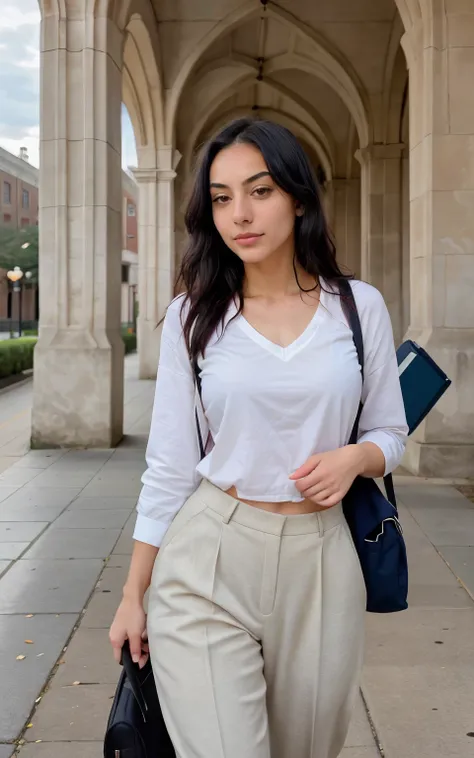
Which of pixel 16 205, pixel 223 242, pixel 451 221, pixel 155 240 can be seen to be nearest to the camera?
pixel 223 242

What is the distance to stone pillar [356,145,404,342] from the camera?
1546cm

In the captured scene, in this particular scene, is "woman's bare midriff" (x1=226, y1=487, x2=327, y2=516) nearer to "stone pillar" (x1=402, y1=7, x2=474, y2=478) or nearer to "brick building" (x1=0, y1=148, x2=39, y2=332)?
"stone pillar" (x1=402, y1=7, x2=474, y2=478)

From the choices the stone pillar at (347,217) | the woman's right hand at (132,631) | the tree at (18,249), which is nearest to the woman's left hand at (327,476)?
the woman's right hand at (132,631)

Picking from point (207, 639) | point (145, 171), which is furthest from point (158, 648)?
point (145, 171)

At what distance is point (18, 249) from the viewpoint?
5197cm

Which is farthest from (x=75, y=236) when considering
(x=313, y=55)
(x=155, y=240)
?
(x=313, y=55)

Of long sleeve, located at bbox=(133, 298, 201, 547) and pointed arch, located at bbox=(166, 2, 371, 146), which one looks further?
pointed arch, located at bbox=(166, 2, 371, 146)

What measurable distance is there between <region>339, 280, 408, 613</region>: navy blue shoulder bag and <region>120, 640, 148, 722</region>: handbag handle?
47 cm

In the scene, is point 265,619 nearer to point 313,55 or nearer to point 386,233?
point 386,233

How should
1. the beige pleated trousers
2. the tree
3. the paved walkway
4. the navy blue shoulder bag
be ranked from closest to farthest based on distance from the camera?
the beige pleated trousers, the navy blue shoulder bag, the paved walkway, the tree

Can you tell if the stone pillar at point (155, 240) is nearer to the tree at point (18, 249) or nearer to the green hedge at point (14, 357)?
the green hedge at point (14, 357)

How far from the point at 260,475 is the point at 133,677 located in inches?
18.1

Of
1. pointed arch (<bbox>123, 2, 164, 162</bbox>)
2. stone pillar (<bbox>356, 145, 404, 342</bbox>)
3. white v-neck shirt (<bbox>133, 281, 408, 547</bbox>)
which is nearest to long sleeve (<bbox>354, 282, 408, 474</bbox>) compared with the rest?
white v-neck shirt (<bbox>133, 281, 408, 547</bbox>)

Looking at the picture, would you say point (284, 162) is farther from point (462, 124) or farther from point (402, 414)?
point (462, 124)
